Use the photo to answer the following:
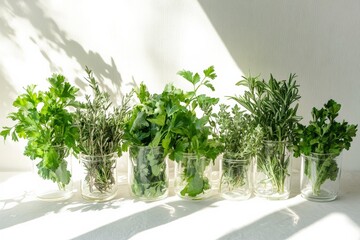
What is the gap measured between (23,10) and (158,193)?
693mm

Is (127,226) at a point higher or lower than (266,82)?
lower

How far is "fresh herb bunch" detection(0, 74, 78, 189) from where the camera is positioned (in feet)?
4.25

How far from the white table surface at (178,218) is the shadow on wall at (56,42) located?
1.19 ft

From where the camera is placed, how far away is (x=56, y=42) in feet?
4.96

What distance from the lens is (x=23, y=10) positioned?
4.90 ft

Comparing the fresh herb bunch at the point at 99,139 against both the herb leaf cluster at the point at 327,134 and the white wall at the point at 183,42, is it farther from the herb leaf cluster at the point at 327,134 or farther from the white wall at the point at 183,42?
the herb leaf cluster at the point at 327,134

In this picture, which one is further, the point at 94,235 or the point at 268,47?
the point at 268,47

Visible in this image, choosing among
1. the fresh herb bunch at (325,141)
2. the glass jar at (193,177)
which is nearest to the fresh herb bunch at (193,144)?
the glass jar at (193,177)

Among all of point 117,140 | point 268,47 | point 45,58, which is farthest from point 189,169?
point 45,58

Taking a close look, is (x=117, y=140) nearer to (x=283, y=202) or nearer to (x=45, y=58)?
(x=45, y=58)

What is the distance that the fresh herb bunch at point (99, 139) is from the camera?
132 cm

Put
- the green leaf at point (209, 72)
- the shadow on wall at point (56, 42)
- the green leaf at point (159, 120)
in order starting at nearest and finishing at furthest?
the green leaf at point (159, 120) < the green leaf at point (209, 72) < the shadow on wall at point (56, 42)

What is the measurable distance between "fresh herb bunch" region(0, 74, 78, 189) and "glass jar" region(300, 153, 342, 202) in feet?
2.12

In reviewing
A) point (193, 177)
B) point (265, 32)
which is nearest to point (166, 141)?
point (193, 177)
